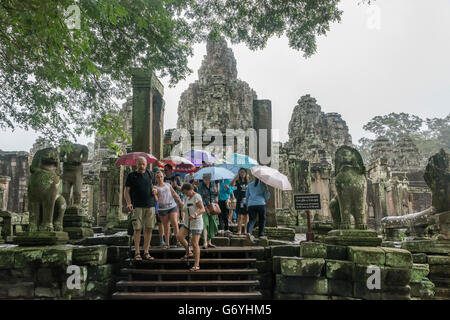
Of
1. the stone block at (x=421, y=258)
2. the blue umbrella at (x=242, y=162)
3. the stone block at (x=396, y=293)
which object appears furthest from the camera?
the blue umbrella at (x=242, y=162)

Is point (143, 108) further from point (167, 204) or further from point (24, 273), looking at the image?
point (24, 273)

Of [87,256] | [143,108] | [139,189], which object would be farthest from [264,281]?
[143,108]

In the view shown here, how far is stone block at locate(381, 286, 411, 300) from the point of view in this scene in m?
4.86

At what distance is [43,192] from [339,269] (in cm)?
510

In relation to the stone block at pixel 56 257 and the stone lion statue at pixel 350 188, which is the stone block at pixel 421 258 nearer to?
the stone lion statue at pixel 350 188

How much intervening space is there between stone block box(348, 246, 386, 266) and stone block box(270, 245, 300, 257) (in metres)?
1.04

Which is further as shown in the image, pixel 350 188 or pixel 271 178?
pixel 271 178

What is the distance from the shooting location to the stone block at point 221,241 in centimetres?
630

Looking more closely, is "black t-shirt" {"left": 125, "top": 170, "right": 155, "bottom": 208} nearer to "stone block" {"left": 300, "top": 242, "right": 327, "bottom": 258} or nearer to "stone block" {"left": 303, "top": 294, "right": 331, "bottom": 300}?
"stone block" {"left": 300, "top": 242, "right": 327, "bottom": 258}

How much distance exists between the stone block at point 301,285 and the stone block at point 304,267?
3.9 inches

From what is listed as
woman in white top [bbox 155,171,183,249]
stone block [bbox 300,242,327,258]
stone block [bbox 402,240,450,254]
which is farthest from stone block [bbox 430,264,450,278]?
woman in white top [bbox 155,171,183,249]

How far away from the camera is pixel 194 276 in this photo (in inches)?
209

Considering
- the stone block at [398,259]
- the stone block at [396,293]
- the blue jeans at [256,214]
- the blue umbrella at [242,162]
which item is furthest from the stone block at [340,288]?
the blue umbrella at [242,162]

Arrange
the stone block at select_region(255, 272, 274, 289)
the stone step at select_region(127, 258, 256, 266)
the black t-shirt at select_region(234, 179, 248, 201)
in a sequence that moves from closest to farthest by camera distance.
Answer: the stone step at select_region(127, 258, 256, 266)
the stone block at select_region(255, 272, 274, 289)
the black t-shirt at select_region(234, 179, 248, 201)
